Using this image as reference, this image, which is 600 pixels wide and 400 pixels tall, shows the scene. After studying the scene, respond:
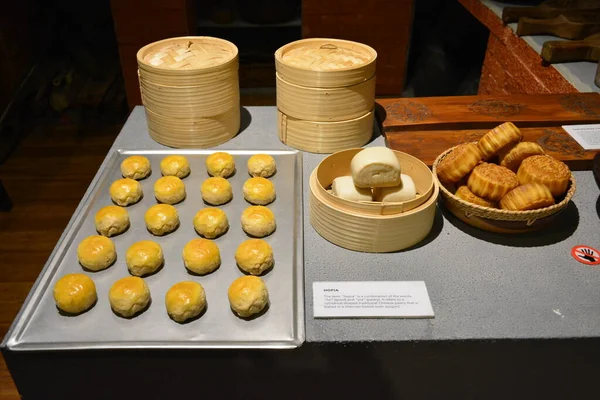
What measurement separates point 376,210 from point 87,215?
82 cm

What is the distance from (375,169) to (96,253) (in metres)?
0.71

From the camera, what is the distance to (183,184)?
59.9 inches

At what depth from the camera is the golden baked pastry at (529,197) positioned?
49.8 inches

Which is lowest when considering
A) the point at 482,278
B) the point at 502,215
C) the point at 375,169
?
the point at 482,278

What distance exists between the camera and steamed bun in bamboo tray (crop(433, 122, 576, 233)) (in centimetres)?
128

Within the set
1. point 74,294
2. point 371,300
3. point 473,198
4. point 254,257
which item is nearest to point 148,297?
point 74,294

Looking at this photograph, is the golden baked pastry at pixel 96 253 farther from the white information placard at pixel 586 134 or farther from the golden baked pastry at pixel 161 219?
the white information placard at pixel 586 134

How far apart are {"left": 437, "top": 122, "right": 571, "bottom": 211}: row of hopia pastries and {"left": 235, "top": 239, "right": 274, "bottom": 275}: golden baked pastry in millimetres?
541

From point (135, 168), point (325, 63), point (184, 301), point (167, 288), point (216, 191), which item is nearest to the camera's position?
point (184, 301)

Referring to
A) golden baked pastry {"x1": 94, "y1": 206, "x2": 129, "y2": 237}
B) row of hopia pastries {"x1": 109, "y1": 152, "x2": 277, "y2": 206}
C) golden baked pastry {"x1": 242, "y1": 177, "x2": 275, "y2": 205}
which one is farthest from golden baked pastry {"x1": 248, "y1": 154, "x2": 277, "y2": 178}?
golden baked pastry {"x1": 94, "y1": 206, "x2": 129, "y2": 237}

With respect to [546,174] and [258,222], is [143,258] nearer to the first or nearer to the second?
[258,222]

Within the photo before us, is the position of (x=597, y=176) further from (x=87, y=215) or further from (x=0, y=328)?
(x=0, y=328)

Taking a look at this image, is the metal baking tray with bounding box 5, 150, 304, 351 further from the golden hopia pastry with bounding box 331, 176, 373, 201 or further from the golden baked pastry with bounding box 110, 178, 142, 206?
the golden hopia pastry with bounding box 331, 176, 373, 201

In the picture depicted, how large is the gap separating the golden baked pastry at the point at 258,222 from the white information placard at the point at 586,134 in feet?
3.61
